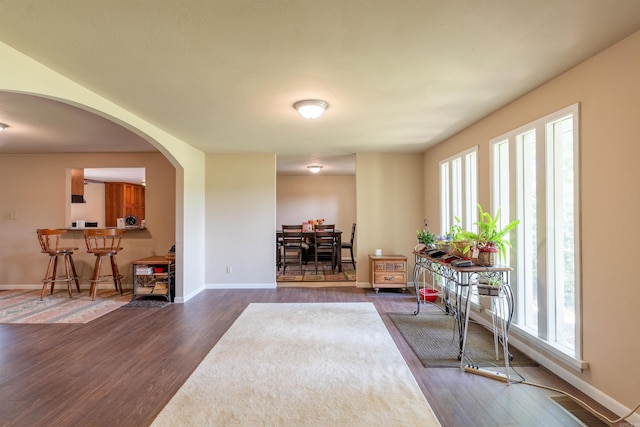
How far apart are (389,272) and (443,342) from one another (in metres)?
2.02

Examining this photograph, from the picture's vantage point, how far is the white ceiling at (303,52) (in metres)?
1.61

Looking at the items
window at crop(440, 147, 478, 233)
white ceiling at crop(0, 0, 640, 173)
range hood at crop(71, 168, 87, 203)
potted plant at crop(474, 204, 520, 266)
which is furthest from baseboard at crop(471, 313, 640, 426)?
range hood at crop(71, 168, 87, 203)

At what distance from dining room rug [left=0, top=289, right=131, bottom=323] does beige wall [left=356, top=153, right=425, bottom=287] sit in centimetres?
387

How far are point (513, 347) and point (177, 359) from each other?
121 inches

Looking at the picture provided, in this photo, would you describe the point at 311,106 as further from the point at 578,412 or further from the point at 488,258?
the point at 578,412

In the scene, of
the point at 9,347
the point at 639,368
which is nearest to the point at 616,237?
the point at 639,368

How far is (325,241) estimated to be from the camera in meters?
6.47

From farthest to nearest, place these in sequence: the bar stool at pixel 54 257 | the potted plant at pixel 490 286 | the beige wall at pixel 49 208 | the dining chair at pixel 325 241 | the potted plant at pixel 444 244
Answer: the dining chair at pixel 325 241 < the beige wall at pixel 49 208 < the bar stool at pixel 54 257 < the potted plant at pixel 444 244 < the potted plant at pixel 490 286

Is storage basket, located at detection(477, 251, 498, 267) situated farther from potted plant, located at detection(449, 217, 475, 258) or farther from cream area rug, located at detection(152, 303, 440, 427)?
cream area rug, located at detection(152, 303, 440, 427)

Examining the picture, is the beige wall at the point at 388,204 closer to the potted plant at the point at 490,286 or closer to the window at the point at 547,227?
the window at the point at 547,227

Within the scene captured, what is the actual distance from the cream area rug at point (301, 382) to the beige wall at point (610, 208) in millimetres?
1194

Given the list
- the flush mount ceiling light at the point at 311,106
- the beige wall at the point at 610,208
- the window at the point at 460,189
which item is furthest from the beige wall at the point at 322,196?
the beige wall at the point at 610,208

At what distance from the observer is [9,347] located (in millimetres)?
3014

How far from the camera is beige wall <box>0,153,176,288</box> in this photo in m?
5.38
